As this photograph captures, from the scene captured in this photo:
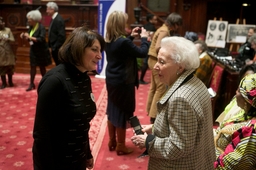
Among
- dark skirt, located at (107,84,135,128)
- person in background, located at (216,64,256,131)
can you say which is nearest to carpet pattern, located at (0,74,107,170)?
dark skirt, located at (107,84,135,128)

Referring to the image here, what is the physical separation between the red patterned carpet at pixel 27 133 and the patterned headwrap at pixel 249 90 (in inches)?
55.8

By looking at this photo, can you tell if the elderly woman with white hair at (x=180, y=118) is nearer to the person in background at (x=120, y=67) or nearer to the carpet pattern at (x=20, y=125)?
the person in background at (x=120, y=67)

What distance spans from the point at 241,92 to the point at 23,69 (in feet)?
20.2

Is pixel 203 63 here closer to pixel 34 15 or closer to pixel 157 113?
pixel 157 113

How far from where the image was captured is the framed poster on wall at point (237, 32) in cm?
721

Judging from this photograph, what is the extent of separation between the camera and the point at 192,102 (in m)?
1.43

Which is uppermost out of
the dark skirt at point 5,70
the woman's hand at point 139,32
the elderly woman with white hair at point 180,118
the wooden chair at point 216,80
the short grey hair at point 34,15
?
the short grey hair at point 34,15

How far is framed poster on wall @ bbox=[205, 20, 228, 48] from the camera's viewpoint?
7.22m

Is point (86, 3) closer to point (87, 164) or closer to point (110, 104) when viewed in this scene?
point (110, 104)

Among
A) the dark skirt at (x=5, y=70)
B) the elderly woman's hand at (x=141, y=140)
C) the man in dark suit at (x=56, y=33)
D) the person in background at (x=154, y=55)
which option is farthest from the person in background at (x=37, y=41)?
the elderly woman's hand at (x=141, y=140)

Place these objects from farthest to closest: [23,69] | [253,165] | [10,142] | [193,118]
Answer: [23,69]
[10,142]
[253,165]
[193,118]

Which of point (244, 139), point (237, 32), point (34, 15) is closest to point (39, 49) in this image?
point (34, 15)

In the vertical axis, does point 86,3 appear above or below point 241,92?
above

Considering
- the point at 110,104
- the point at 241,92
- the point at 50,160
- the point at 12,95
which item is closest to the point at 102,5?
the point at 12,95
